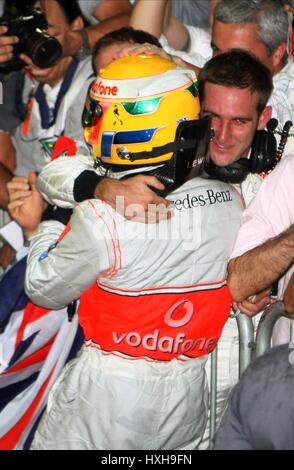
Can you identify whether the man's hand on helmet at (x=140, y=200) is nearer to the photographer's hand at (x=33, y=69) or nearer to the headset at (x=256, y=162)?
the headset at (x=256, y=162)

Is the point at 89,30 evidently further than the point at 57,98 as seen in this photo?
Yes

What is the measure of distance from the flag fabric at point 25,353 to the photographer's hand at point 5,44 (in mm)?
1303

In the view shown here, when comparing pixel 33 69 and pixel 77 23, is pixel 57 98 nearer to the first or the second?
pixel 33 69

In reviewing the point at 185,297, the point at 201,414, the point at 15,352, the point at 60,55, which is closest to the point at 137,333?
the point at 185,297

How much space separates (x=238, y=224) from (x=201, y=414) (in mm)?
846

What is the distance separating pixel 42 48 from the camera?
497cm

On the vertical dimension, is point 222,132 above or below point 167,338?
above

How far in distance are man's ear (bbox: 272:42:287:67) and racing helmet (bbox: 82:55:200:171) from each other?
5.21 ft

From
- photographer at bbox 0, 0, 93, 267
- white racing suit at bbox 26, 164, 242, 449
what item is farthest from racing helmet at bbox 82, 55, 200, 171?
photographer at bbox 0, 0, 93, 267

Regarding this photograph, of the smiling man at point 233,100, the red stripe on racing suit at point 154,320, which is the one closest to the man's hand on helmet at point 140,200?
the red stripe on racing suit at point 154,320

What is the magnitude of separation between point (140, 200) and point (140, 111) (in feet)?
1.16

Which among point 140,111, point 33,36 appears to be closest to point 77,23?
point 33,36

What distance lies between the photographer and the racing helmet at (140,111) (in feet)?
11.3
